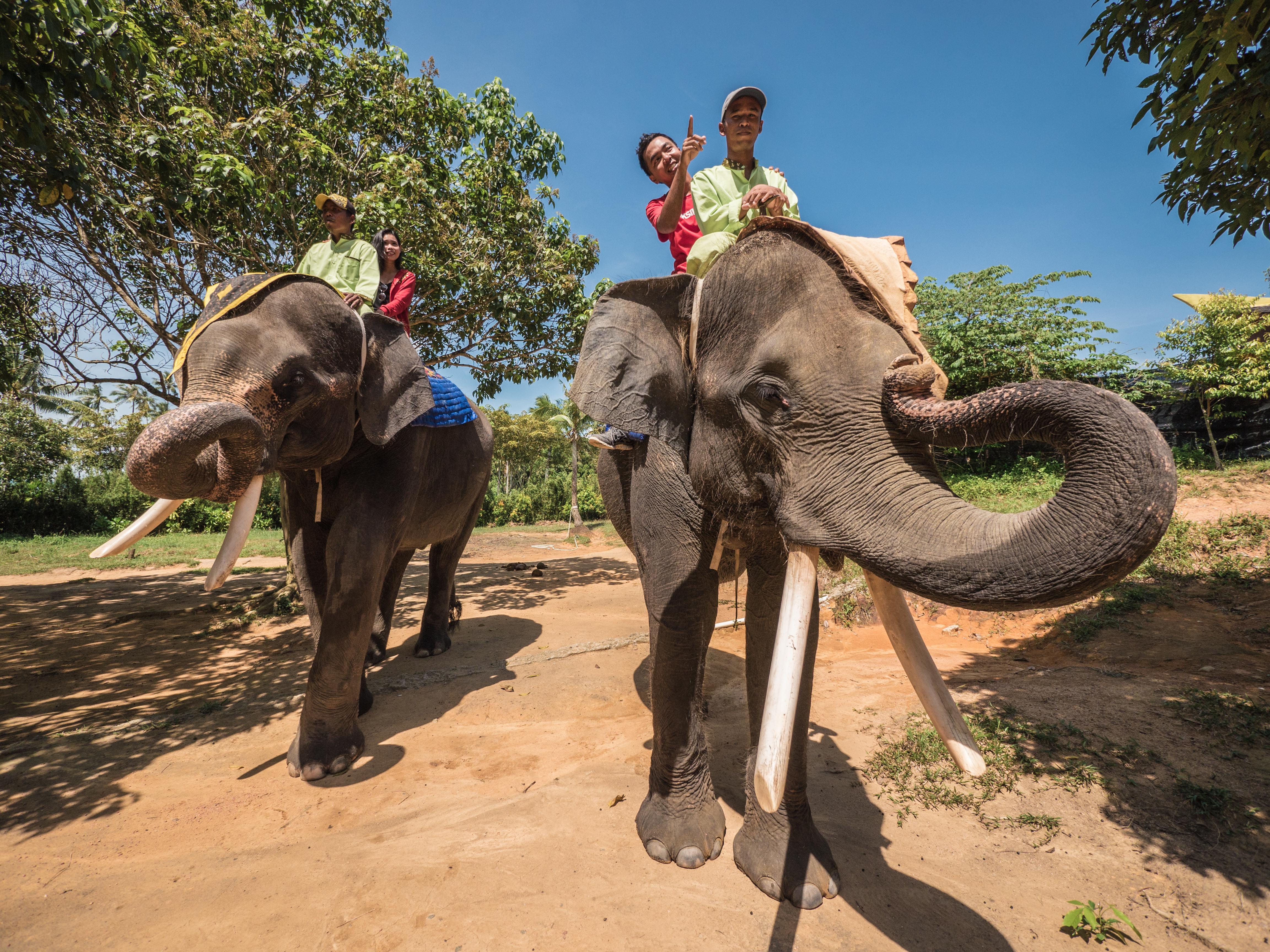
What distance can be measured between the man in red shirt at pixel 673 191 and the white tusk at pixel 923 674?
6.26 feet

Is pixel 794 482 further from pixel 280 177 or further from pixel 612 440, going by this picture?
pixel 280 177

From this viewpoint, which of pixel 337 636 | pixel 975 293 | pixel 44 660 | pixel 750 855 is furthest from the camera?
pixel 975 293

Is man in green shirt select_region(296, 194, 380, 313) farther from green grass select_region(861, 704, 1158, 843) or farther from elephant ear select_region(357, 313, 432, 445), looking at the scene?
green grass select_region(861, 704, 1158, 843)

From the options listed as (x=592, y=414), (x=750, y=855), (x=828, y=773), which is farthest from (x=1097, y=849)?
(x=592, y=414)

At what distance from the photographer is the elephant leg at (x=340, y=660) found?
346cm

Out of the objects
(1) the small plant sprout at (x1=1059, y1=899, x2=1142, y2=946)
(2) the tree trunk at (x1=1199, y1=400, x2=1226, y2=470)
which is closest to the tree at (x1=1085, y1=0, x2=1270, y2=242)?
(1) the small plant sprout at (x1=1059, y1=899, x2=1142, y2=946)

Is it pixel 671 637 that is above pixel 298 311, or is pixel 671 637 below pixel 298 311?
below

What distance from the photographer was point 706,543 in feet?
8.65

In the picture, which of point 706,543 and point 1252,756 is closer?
point 706,543

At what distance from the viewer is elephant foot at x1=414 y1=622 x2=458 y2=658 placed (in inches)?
231

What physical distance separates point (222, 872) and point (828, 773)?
3.18 metres

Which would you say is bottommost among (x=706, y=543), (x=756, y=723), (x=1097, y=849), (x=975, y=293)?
(x=1097, y=849)

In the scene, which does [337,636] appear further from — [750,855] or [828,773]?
[828,773]

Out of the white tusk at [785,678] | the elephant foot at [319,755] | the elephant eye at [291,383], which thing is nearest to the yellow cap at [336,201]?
the elephant eye at [291,383]
